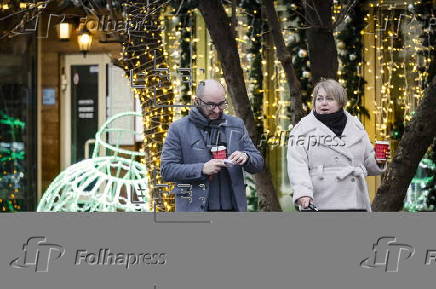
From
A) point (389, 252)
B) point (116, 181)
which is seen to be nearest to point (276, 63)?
point (116, 181)

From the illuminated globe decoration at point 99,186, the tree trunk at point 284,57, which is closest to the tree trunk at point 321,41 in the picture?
the tree trunk at point 284,57

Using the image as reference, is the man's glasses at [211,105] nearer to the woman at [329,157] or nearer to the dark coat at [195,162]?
the dark coat at [195,162]

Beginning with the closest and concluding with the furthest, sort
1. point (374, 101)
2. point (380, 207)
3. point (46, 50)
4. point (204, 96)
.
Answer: point (204, 96) → point (380, 207) → point (374, 101) → point (46, 50)

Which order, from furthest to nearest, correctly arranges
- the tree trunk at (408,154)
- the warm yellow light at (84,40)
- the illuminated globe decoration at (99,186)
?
the warm yellow light at (84,40), the illuminated globe decoration at (99,186), the tree trunk at (408,154)

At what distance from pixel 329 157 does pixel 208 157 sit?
638mm

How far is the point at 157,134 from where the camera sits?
8.41 m

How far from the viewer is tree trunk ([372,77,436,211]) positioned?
25.4ft

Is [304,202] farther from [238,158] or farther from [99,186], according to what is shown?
[99,186]

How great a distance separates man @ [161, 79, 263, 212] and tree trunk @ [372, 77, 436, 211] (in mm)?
1933

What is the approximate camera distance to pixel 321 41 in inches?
325

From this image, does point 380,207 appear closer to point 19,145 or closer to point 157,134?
point 157,134

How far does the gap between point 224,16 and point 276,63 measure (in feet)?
6.84

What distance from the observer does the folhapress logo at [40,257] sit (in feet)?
15.7

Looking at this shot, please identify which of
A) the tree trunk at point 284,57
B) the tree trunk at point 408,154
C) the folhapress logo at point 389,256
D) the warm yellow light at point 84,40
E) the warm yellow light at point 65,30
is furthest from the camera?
the warm yellow light at point 84,40
